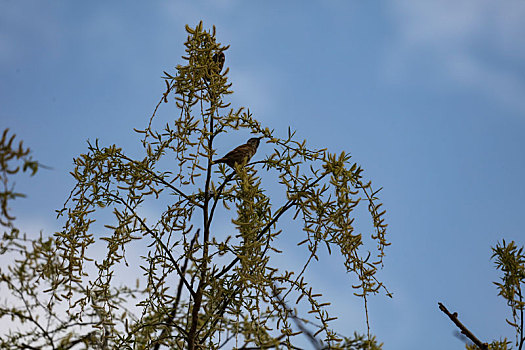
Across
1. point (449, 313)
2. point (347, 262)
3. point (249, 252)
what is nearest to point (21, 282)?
point (249, 252)

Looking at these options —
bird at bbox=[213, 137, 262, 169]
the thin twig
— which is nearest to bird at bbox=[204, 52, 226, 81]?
bird at bbox=[213, 137, 262, 169]

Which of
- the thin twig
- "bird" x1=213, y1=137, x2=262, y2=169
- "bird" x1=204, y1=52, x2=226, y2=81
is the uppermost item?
"bird" x1=204, y1=52, x2=226, y2=81

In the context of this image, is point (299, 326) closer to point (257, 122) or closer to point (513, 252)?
point (257, 122)

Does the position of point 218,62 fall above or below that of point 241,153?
above

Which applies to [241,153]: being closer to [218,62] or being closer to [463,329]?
[218,62]

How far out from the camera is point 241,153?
6.24 ft

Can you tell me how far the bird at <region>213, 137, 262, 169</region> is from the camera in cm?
189

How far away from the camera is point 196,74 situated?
184 centimetres

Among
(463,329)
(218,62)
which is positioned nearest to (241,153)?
(218,62)

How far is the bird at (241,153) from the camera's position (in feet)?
6.19

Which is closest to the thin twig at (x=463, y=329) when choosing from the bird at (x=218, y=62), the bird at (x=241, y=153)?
the bird at (x=241, y=153)

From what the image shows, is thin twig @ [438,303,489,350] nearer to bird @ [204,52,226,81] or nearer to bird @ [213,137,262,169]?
bird @ [213,137,262,169]

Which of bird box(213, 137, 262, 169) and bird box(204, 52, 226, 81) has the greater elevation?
bird box(204, 52, 226, 81)

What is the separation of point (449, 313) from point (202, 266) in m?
0.76
